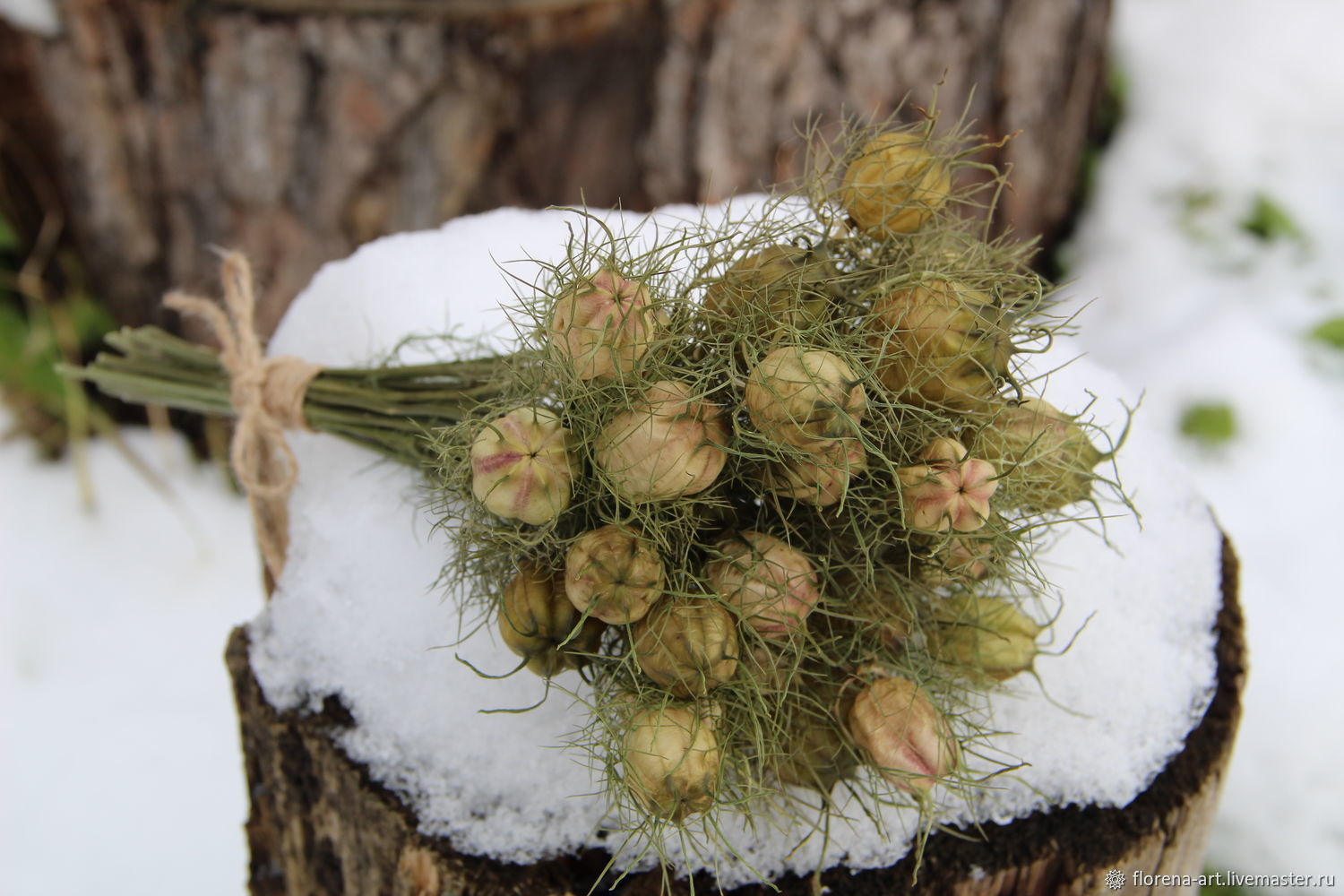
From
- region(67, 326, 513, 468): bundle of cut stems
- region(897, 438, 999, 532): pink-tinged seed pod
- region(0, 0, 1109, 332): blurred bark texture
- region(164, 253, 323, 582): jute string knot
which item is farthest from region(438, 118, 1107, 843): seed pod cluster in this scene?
region(0, 0, 1109, 332): blurred bark texture

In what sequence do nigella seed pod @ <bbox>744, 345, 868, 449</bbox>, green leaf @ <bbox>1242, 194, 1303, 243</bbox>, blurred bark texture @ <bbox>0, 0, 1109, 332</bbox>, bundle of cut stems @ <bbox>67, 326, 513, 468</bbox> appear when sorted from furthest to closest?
green leaf @ <bbox>1242, 194, 1303, 243</bbox>
blurred bark texture @ <bbox>0, 0, 1109, 332</bbox>
bundle of cut stems @ <bbox>67, 326, 513, 468</bbox>
nigella seed pod @ <bbox>744, 345, 868, 449</bbox>

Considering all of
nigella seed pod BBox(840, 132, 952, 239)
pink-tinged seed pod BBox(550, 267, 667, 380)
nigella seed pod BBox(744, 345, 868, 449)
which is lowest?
nigella seed pod BBox(744, 345, 868, 449)

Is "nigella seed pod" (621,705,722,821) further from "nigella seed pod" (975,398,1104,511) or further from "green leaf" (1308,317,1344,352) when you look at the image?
"green leaf" (1308,317,1344,352)

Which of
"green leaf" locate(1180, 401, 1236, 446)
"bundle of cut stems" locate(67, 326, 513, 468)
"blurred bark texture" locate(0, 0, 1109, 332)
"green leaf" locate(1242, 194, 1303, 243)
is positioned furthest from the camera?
"green leaf" locate(1242, 194, 1303, 243)

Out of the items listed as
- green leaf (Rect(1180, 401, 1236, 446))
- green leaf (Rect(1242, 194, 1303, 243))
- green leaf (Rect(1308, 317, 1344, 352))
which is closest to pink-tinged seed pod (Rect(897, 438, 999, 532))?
green leaf (Rect(1180, 401, 1236, 446))

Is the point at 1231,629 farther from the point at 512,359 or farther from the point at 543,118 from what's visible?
→ the point at 543,118

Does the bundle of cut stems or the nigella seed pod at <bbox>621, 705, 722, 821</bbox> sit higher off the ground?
the bundle of cut stems

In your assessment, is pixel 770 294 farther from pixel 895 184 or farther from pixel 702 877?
pixel 702 877

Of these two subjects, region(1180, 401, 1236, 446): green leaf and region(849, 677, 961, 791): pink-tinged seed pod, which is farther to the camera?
region(1180, 401, 1236, 446): green leaf
